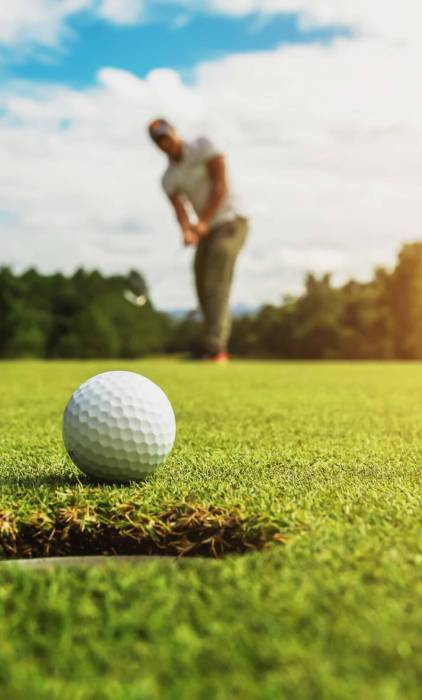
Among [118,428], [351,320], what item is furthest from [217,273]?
[351,320]

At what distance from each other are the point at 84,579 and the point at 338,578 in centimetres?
51

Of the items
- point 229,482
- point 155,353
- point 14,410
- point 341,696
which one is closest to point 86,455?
→ point 229,482

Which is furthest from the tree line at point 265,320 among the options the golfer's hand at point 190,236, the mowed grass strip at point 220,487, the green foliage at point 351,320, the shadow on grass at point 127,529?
the shadow on grass at point 127,529

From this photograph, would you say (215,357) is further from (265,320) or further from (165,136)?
(265,320)

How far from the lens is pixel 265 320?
54.8 m

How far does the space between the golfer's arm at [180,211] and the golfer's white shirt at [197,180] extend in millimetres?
80

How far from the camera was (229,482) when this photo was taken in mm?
2350

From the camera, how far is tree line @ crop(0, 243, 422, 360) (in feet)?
145

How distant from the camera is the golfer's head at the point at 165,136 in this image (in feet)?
32.7

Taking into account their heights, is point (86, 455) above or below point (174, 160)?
below

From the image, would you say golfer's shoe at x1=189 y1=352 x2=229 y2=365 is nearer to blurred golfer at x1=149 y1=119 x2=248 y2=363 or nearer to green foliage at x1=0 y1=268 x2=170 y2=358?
blurred golfer at x1=149 y1=119 x2=248 y2=363

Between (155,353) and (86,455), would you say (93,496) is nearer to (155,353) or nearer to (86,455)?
(86,455)

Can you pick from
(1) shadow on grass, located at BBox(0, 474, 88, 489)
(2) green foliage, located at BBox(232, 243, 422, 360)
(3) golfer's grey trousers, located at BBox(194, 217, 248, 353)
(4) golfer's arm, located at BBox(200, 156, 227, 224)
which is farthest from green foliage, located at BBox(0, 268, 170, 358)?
(1) shadow on grass, located at BBox(0, 474, 88, 489)

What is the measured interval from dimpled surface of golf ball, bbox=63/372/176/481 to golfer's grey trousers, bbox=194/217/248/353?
7.88 metres
